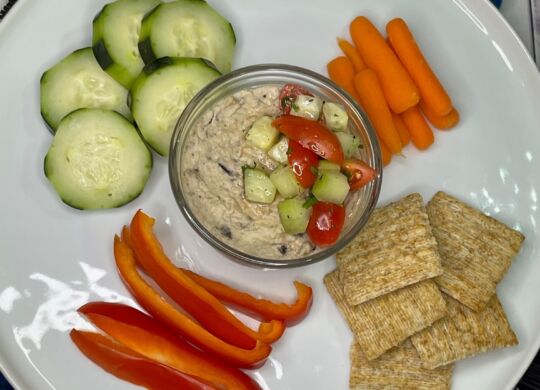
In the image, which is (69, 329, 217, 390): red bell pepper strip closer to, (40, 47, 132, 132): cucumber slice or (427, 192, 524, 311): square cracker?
(40, 47, 132, 132): cucumber slice

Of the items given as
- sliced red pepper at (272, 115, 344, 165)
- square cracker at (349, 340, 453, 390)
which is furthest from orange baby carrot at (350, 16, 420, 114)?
square cracker at (349, 340, 453, 390)

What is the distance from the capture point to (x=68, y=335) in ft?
10.1

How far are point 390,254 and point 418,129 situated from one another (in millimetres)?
Answer: 542

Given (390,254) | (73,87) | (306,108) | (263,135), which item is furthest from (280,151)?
(73,87)

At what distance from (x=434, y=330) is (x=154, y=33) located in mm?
1523

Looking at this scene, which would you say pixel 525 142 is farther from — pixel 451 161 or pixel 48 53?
pixel 48 53

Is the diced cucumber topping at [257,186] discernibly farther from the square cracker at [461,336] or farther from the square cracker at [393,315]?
the square cracker at [461,336]

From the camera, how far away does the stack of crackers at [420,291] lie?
3035mm

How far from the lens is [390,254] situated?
3.08 metres

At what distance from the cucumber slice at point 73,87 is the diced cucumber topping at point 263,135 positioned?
23.4 inches

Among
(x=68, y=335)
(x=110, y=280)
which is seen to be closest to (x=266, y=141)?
(x=110, y=280)

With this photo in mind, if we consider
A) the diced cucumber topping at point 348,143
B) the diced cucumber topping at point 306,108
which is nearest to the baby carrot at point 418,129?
the diced cucumber topping at point 348,143

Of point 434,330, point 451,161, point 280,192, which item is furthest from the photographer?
point 451,161

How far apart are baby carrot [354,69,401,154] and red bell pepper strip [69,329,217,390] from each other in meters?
1.17
